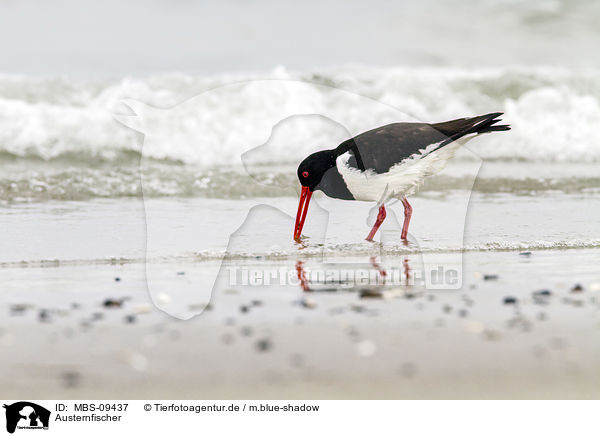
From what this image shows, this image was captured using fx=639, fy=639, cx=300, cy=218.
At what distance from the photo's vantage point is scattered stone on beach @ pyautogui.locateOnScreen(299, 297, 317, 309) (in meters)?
3.12

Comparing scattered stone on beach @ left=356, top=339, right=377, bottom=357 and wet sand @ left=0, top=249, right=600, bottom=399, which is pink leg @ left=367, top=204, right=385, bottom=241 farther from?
scattered stone on beach @ left=356, top=339, right=377, bottom=357

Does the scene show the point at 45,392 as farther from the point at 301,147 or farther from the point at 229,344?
the point at 301,147

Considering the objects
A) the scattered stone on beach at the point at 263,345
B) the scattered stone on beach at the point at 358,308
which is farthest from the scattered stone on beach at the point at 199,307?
the scattered stone on beach at the point at 358,308

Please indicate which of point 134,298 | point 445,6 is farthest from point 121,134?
point 134,298

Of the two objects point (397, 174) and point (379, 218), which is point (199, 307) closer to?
point (397, 174)

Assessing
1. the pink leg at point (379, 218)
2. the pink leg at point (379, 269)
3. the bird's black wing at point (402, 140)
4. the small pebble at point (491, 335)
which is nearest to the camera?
the small pebble at point (491, 335)

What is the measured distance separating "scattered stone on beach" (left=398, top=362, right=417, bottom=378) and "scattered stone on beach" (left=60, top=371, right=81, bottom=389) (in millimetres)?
1151

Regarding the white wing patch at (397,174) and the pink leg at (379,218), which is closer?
the white wing patch at (397,174)

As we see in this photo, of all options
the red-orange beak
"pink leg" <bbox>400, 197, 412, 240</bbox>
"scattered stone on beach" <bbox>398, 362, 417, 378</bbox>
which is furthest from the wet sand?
"pink leg" <bbox>400, 197, 412, 240</bbox>

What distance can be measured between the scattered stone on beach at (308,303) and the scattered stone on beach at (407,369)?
83 cm

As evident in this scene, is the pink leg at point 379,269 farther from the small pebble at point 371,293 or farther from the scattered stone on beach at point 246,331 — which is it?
the scattered stone on beach at point 246,331

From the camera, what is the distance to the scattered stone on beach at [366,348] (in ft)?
8.09

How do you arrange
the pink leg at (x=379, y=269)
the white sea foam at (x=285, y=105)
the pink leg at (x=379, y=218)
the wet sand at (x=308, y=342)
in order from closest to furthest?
1. the wet sand at (x=308, y=342)
2. the pink leg at (x=379, y=269)
3. the pink leg at (x=379, y=218)
4. the white sea foam at (x=285, y=105)

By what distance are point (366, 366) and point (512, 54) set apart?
32.9ft
